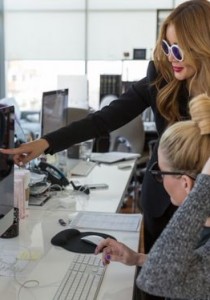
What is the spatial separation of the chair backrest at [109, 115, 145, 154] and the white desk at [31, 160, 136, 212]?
1.40 meters

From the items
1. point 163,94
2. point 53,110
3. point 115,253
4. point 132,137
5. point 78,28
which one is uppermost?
point 78,28

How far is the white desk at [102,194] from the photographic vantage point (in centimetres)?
219

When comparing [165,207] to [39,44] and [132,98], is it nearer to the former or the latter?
[132,98]

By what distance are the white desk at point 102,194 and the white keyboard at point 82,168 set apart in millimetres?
34

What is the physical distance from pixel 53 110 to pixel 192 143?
165 centimetres

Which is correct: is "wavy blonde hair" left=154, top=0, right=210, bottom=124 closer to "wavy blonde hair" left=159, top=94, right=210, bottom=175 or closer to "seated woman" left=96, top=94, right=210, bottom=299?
"wavy blonde hair" left=159, top=94, right=210, bottom=175

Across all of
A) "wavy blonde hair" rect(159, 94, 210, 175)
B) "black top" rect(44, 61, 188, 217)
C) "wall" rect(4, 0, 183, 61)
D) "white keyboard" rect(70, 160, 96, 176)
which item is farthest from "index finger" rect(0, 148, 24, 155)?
"wall" rect(4, 0, 183, 61)

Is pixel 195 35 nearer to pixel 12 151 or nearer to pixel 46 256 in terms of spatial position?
pixel 12 151

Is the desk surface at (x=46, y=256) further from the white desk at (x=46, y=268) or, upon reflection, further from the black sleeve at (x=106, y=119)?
the black sleeve at (x=106, y=119)

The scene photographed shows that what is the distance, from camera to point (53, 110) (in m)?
2.63

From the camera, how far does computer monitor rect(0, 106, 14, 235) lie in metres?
1.50

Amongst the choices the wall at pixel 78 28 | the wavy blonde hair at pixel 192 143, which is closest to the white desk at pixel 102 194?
the wavy blonde hair at pixel 192 143

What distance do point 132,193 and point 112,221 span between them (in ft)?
9.63

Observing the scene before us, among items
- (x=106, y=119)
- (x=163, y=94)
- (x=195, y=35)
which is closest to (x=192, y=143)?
(x=195, y=35)
